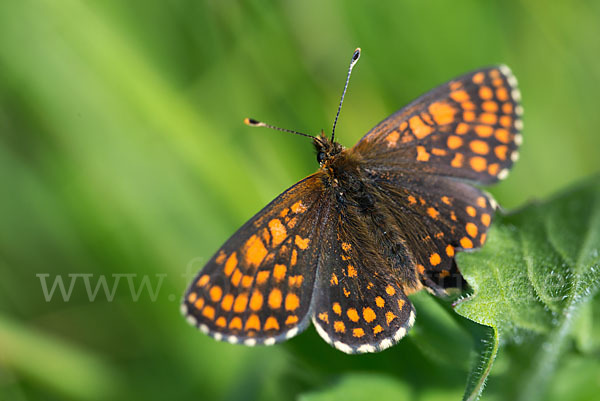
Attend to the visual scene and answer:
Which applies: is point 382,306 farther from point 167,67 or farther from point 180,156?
point 167,67

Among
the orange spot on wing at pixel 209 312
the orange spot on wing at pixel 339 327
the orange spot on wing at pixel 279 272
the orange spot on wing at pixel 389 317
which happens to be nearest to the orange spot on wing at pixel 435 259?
the orange spot on wing at pixel 389 317

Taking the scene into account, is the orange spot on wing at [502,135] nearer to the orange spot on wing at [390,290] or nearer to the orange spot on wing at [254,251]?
the orange spot on wing at [390,290]

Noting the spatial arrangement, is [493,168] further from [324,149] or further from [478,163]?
[324,149]

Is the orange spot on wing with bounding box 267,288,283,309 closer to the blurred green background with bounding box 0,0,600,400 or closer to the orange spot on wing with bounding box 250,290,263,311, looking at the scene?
the orange spot on wing with bounding box 250,290,263,311

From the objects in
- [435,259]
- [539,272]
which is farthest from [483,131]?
[539,272]

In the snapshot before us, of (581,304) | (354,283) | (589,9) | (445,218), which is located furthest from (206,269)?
(589,9)
